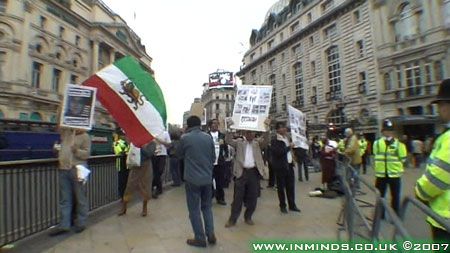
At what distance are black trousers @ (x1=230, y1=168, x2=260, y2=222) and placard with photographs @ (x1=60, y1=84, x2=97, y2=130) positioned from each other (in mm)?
2670

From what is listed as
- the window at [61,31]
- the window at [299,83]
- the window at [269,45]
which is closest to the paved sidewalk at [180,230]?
the window at [61,31]

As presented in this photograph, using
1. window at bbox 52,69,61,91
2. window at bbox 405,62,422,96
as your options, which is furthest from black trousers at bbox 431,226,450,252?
window at bbox 52,69,61,91

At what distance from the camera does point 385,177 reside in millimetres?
6527

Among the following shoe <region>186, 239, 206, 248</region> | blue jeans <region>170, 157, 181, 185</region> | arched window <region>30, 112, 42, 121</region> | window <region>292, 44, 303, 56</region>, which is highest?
window <region>292, 44, 303, 56</region>

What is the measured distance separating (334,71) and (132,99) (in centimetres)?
4077

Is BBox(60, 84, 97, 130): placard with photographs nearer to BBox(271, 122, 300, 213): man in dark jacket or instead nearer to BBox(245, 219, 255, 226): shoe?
BBox(245, 219, 255, 226): shoe

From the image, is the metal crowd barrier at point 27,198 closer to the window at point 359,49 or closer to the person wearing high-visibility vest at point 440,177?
the person wearing high-visibility vest at point 440,177

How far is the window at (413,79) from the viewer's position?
31450 millimetres

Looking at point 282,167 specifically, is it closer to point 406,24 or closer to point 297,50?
point 406,24

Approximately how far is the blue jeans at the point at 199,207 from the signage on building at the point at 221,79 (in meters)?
98.6

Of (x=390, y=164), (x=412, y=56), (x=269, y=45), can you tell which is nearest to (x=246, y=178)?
(x=390, y=164)

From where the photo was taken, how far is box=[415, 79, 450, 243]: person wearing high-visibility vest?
96.7 inches

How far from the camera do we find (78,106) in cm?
560

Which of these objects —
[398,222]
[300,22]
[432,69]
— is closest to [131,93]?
[398,222]
